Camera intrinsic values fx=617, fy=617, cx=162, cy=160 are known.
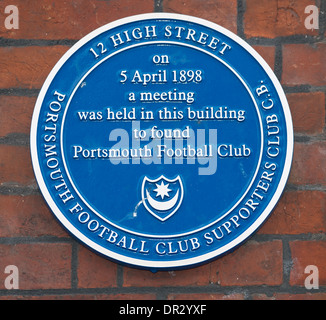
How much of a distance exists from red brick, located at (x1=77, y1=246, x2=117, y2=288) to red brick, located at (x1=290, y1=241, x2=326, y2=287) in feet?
1.53

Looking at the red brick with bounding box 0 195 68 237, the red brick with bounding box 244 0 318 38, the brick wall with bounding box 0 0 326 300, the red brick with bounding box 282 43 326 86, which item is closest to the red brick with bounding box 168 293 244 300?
the brick wall with bounding box 0 0 326 300

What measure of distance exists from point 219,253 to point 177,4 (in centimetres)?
66

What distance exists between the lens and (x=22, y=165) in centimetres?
162

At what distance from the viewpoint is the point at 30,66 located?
5.39 feet

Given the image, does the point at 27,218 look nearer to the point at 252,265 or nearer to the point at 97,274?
the point at 97,274

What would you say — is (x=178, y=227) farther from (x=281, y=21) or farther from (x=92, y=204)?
(x=281, y=21)

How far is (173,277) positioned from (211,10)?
2.33ft

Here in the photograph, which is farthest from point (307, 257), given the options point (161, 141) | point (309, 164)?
point (161, 141)

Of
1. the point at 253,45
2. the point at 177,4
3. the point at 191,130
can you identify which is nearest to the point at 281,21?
the point at 253,45

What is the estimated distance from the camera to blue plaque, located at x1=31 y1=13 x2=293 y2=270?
5.07 ft

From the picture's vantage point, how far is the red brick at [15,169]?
1622mm

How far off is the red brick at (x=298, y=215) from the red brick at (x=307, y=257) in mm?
34

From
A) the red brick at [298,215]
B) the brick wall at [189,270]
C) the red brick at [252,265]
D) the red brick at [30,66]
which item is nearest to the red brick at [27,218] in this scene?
the brick wall at [189,270]

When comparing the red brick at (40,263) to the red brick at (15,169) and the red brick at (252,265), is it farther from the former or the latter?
the red brick at (252,265)
